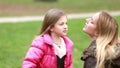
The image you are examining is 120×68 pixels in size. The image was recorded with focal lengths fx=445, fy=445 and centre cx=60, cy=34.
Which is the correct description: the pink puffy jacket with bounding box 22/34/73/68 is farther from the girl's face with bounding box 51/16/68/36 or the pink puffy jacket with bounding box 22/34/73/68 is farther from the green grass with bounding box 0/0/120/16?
the green grass with bounding box 0/0/120/16

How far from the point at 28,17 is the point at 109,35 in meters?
14.3

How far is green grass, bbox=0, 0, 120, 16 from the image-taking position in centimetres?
2058

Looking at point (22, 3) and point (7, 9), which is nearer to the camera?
point (7, 9)

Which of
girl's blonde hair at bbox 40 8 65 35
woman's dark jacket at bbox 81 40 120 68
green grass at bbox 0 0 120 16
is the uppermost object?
green grass at bbox 0 0 120 16

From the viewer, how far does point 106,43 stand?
4277 millimetres

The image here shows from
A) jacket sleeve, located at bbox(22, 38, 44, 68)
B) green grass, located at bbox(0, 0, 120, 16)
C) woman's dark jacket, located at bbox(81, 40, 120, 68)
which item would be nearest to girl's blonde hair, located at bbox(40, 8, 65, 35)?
jacket sleeve, located at bbox(22, 38, 44, 68)

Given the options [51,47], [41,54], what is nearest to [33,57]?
[41,54]

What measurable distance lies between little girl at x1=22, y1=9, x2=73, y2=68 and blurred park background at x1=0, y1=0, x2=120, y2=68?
138 inches

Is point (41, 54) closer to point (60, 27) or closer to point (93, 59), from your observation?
point (60, 27)

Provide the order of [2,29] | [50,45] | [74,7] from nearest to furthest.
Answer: [50,45], [2,29], [74,7]

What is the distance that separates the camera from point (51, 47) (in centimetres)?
485

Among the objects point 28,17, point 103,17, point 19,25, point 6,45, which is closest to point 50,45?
point 103,17

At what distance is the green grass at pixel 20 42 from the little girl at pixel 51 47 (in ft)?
11.4

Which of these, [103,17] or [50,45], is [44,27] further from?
[103,17]
